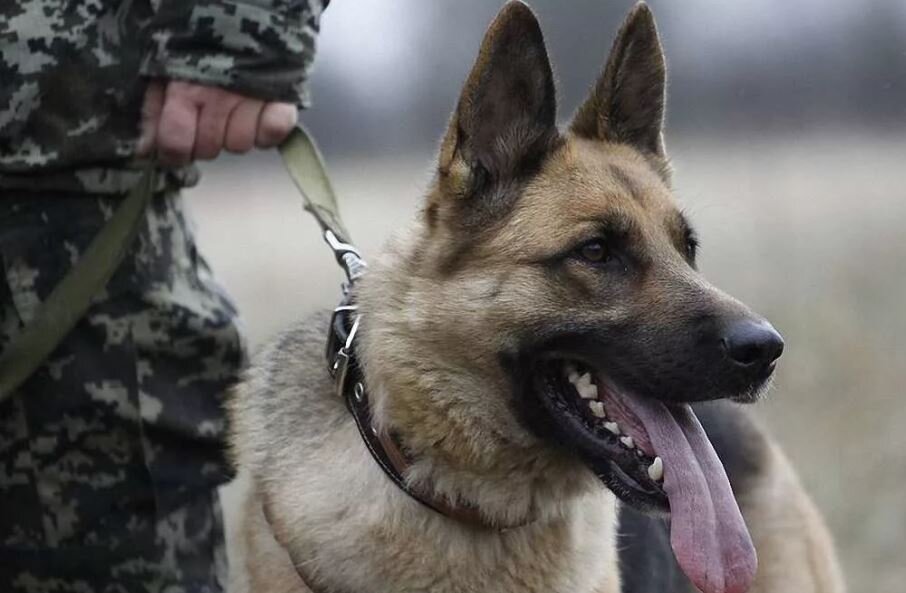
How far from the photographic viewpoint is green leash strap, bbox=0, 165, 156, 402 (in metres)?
3.17

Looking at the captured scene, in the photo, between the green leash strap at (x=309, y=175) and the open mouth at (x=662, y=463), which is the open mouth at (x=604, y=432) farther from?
the green leash strap at (x=309, y=175)

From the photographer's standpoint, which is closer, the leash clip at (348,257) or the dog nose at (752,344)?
the dog nose at (752,344)

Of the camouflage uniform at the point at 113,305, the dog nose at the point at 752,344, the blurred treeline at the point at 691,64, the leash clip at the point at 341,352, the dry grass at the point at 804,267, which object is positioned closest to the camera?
the dog nose at the point at 752,344

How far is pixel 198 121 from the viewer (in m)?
3.25

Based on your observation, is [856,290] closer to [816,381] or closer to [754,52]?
[816,381]

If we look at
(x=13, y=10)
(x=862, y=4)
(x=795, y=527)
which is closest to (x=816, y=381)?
(x=795, y=527)

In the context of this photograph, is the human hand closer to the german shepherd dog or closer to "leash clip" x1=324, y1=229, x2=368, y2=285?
"leash clip" x1=324, y1=229, x2=368, y2=285

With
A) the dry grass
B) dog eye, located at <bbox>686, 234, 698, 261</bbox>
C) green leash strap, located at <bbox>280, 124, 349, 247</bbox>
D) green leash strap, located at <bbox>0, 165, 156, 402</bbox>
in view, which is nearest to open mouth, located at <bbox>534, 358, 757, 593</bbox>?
dog eye, located at <bbox>686, 234, 698, 261</bbox>

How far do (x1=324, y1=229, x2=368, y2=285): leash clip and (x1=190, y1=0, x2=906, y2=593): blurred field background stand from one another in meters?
2.48

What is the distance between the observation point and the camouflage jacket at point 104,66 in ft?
10.3

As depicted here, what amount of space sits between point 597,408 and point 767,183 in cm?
945

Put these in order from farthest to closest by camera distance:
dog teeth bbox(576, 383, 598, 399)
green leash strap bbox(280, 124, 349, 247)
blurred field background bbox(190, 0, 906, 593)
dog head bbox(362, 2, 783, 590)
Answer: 1. blurred field background bbox(190, 0, 906, 593)
2. green leash strap bbox(280, 124, 349, 247)
3. dog teeth bbox(576, 383, 598, 399)
4. dog head bbox(362, 2, 783, 590)

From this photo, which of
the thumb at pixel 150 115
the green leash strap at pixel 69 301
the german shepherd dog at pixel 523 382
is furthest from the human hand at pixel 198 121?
the german shepherd dog at pixel 523 382

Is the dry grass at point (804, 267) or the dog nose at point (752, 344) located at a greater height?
the dog nose at point (752, 344)
